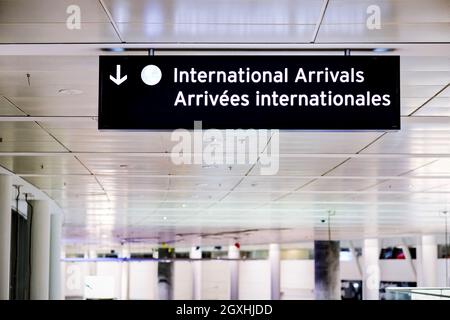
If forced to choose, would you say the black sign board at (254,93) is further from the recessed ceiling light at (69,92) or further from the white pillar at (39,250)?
the white pillar at (39,250)

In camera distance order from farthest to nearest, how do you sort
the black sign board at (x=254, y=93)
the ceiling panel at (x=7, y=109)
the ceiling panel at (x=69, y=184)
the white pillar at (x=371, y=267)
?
1. the white pillar at (x=371, y=267)
2. the ceiling panel at (x=69, y=184)
3. the ceiling panel at (x=7, y=109)
4. the black sign board at (x=254, y=93)

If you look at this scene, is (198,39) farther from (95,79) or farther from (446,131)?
(446,131)

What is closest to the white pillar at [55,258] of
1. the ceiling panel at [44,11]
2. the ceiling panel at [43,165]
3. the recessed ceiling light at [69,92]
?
the ceiling panel at [43,165]

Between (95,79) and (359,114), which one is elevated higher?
(95,79)

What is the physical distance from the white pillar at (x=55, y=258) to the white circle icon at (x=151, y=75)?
17.3 metres

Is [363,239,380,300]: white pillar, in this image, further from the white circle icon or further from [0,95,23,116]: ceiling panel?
the white circle icon

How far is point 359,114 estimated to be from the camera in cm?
525

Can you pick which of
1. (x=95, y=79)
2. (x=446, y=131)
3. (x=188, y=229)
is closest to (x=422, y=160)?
(x=446, y=131)

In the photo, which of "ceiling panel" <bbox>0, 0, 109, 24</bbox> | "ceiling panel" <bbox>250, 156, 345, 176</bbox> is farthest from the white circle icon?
"ceiling panel" <bbox>250, 156, 345, 176</bbox>

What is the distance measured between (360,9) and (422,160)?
821 centimetres

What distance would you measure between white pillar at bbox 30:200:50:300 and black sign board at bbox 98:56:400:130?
15.0 meters

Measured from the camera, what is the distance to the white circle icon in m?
5.34

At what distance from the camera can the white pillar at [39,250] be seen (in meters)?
19.6

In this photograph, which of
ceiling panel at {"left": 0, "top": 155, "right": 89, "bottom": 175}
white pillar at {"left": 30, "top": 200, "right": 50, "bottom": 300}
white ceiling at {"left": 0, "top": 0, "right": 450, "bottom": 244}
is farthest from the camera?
white pillar at {"left": 30, "top": 200, "right": 50, "bottom": 300}
